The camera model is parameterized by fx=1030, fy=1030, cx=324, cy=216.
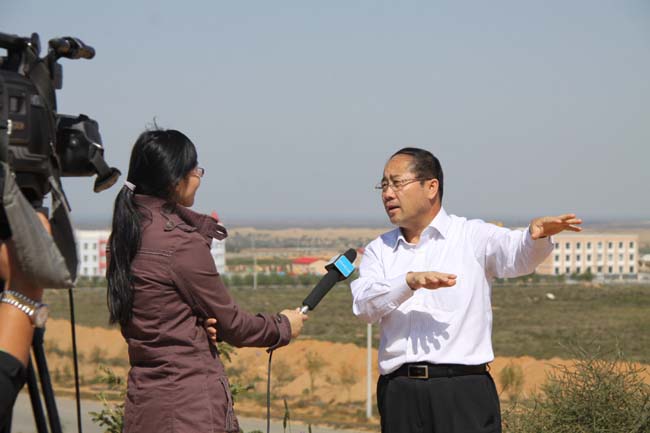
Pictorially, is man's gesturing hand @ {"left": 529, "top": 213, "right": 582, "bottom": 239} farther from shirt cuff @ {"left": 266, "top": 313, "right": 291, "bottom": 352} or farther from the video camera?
the video camera

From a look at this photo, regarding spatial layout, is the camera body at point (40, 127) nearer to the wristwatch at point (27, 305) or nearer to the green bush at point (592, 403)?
the wristwatch at point (27, 305)

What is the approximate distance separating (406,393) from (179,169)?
4.83 ft

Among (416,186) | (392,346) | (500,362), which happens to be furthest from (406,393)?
(500,362)

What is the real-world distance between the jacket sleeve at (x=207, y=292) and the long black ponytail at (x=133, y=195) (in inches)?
6.9

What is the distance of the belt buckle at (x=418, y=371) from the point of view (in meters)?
4.34

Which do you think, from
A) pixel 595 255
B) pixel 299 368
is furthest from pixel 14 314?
pixel 595 255

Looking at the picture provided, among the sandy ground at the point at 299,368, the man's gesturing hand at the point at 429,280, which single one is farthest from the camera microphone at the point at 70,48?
the sandy ground at the point at 299,368

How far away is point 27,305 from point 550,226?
2.21 metres

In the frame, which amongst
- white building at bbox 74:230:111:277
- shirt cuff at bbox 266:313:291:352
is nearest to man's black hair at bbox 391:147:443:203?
shirt cuff at bbox 266:313:291:352

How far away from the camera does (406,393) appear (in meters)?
4.38

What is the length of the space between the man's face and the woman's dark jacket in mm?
1185

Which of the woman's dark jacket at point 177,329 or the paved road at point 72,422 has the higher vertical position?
the woman's dark jacket at point 177,329

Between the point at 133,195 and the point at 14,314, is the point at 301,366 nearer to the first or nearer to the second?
the point at 133,195

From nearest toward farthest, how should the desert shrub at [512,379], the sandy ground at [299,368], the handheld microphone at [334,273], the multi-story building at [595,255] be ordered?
1. the handheld microphone at [334,273]
2. the desert shrub at [512,379]
3. the sandy ground at [299,368]
4. the multi-story building at [595,255]
